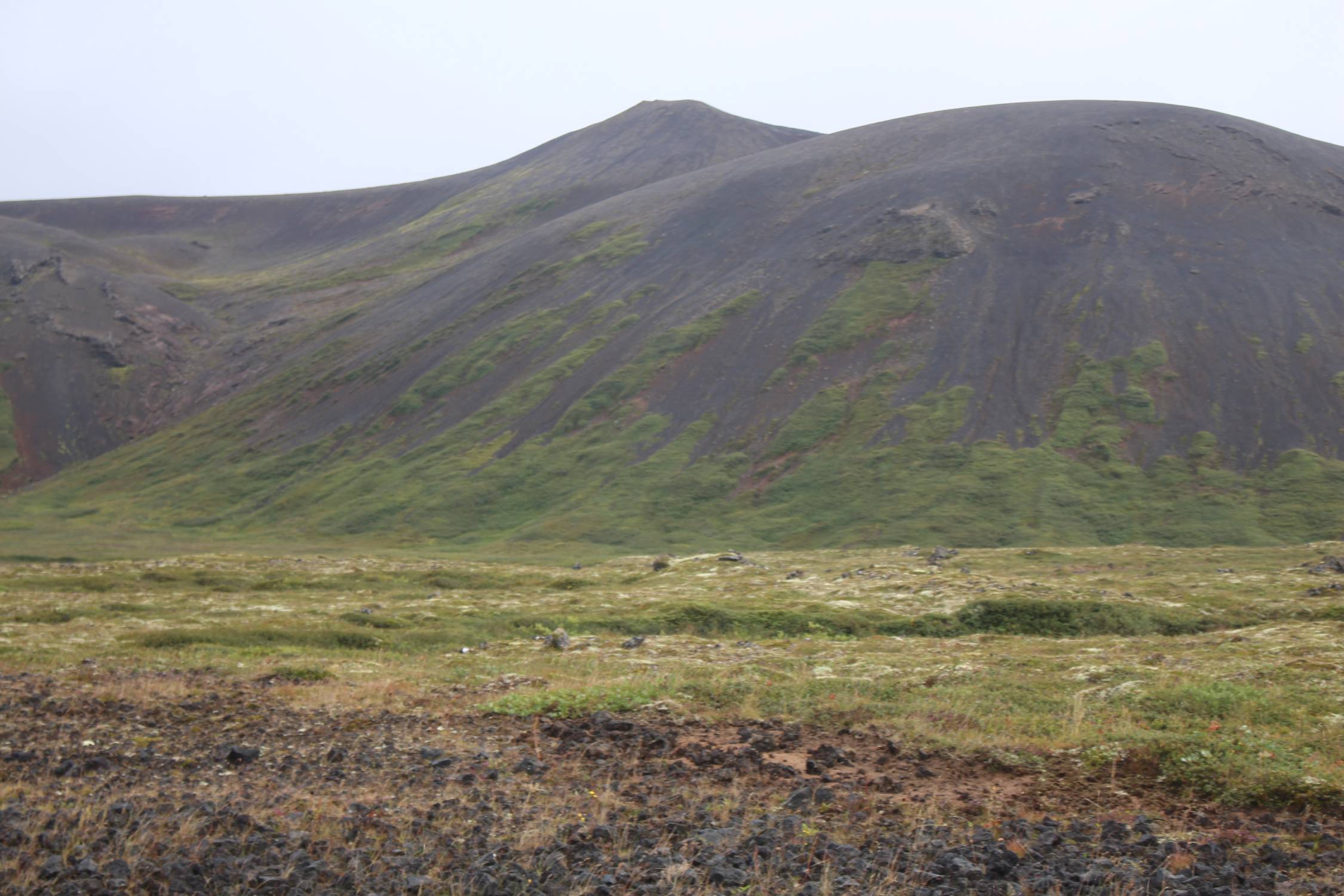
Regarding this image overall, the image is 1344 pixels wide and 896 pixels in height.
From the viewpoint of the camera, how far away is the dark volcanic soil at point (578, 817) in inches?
402

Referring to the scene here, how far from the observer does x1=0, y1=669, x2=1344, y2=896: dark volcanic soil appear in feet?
33.5

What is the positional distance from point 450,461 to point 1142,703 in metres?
87.5

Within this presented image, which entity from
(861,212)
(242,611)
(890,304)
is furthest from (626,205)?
(242,611)

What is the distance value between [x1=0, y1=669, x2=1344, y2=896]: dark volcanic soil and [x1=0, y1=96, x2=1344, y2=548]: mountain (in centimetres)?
5747

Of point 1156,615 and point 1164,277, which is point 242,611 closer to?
point 1156,615

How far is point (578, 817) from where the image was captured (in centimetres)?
1227

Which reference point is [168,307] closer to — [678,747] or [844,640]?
[844,640]

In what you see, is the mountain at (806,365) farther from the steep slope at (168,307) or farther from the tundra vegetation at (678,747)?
the tundra vegetation at (678,747)

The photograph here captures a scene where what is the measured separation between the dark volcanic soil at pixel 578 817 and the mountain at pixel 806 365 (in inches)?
2262

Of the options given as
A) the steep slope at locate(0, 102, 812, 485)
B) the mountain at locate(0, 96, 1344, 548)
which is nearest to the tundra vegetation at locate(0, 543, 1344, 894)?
the mountain at locate(0, 96, 1344, 548)

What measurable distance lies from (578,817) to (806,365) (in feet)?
293

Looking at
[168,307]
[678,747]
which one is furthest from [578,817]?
[168,307]

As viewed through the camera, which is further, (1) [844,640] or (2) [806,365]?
(2) [806,365]

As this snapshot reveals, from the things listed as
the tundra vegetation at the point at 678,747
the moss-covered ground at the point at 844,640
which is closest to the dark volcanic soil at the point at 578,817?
the tundra vegetation at the point at 678,747
